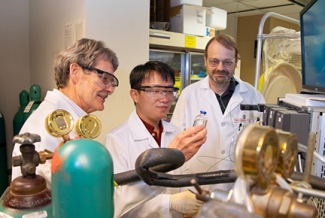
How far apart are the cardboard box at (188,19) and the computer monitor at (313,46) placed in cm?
218

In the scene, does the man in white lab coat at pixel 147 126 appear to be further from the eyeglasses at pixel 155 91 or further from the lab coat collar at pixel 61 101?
the lab coat collar at pixel 61 101

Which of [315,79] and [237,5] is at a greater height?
[237,5]

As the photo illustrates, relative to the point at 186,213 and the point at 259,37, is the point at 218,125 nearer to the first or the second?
the point at 259,37

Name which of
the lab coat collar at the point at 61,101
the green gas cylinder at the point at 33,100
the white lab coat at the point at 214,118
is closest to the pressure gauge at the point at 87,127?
the lab coat collar at the point at 61,101

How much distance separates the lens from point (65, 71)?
1.34 m

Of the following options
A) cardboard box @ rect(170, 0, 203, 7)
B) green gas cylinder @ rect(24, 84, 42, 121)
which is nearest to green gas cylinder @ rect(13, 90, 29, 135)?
green gas cylinder @ rect(24, 84, 42, 121)

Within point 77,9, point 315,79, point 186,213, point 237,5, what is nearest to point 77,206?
point 186,213

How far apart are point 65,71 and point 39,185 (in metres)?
0.81

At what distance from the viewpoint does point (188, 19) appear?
10.4 ft

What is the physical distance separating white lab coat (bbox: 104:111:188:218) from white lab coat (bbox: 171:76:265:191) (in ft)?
1.26

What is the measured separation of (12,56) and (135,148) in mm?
A: 2864

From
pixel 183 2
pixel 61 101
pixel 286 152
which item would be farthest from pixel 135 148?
pixel 183 2

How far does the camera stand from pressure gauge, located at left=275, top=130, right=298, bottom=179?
426 millimetres

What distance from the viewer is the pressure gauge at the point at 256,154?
370 mm
